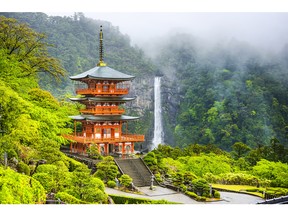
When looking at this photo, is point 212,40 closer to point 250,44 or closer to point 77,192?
point 250,44

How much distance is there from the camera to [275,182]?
1224 cm

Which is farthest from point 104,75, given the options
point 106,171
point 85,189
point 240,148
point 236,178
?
point 236,178

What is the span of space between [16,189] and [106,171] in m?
4.21

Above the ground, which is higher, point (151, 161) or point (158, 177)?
point (151, 161)

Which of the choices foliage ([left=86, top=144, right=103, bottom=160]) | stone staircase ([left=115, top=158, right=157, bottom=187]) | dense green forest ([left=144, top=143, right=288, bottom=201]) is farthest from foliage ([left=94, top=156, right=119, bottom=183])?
dense green forest ([left=144, top=143, right=288, bottom=201])

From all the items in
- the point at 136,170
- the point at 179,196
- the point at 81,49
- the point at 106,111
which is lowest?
the point at 179,196

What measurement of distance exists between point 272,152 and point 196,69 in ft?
20.8

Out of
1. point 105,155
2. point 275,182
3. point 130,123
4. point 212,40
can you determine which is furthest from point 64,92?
point 275,182

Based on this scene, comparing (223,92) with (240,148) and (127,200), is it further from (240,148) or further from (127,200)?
(127,200)

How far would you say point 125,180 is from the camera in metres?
12.5

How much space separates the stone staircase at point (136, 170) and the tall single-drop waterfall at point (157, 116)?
97.1 inches

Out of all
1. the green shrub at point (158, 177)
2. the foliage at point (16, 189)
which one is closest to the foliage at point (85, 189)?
the foliage at point (16, 189)

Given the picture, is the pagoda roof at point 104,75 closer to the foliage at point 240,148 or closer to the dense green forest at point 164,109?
the dense green forest at point 164,109

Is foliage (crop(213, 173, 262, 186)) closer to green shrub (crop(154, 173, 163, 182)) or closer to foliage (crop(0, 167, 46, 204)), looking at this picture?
green shrub (crop(154, 173, 163, 182))
